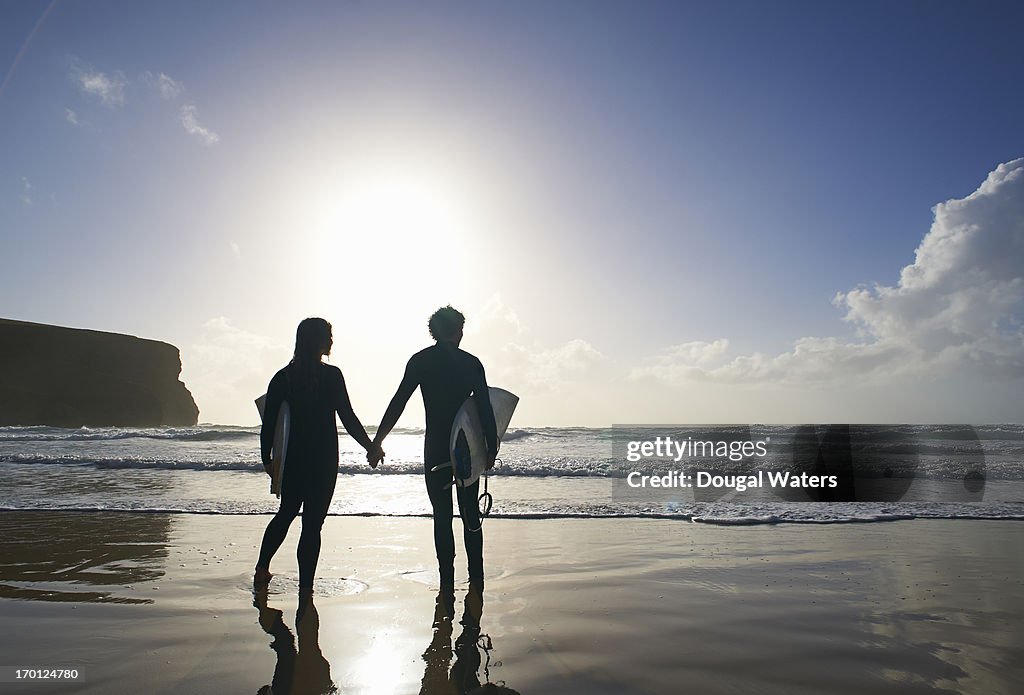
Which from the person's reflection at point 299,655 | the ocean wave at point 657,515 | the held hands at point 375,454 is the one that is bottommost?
the person's reflection at point 299,655

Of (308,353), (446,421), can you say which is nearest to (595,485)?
(446,421)

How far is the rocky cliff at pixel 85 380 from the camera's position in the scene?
65.6m

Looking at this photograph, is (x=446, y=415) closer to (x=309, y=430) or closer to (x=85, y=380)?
(x=309, y=430)

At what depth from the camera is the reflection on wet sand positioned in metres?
4.57

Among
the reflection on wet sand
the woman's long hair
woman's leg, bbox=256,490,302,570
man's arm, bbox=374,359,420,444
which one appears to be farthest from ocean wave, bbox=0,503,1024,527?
the woman's long hair

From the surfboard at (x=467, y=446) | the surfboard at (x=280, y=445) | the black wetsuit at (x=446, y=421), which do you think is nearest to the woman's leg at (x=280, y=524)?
the surfboard at (x=280, y=445)

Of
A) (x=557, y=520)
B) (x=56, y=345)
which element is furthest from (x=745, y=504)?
(x=56, y=345)

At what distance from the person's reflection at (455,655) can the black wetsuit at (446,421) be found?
0.90ft

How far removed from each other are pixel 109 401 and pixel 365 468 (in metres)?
69.5

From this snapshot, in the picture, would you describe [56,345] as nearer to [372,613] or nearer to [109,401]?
[109,401]

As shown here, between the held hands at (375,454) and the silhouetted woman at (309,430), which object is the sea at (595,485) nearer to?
the held hands at (375,454)

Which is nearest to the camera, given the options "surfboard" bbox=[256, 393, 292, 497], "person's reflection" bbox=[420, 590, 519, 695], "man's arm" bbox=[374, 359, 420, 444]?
"person's reflection" bbox=[420, 590, 519, 695]

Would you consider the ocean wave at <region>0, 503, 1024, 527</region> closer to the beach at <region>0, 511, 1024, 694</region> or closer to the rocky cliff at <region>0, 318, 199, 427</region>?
the beach at <region>0, 511, 1024, 694</region>

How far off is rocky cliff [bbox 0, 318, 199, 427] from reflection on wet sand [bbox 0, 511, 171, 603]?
72837mm
